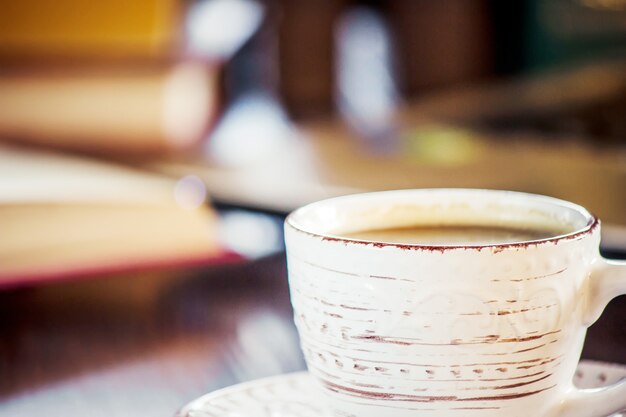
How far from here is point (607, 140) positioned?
1.86 metres

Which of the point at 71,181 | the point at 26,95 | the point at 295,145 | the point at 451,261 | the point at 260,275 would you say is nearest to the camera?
the point at 451,261

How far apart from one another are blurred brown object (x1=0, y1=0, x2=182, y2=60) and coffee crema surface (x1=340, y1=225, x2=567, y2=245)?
201cm

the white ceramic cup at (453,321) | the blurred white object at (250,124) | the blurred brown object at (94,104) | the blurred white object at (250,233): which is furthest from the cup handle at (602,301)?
the blurred brown object at (94,104)

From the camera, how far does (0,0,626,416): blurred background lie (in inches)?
17.7

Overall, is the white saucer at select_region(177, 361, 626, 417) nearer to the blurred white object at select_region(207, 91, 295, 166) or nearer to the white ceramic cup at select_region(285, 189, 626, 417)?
the white ceramic cup at select_region(285, 189, 626, 417)

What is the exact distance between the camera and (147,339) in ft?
1.50

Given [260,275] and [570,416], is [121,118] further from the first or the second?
[570,416]

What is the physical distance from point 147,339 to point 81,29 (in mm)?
2004

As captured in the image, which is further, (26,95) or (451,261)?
(26,95)

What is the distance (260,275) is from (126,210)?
0.12 meters

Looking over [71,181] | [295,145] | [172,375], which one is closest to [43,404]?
[172,375]

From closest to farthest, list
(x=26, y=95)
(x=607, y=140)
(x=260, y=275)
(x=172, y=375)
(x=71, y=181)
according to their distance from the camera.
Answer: (x=172, y=375) < (x=260, y=275) < (x=71, y=181) < (x=607, y=140) < (x=26, y=95)

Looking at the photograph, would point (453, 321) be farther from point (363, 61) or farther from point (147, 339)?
point (363, 61)

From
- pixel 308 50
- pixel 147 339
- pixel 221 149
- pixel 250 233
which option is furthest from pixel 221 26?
pixel 147 339
